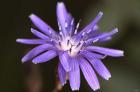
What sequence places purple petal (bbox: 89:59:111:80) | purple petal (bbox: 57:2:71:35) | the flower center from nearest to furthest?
purple petal (bbox: 89:59:111:80), the flower center, purple petal (bbox: 57:2:71:35)

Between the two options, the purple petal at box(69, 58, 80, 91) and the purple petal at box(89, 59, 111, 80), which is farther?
the purple petal at box(89, 59, 111, 80)

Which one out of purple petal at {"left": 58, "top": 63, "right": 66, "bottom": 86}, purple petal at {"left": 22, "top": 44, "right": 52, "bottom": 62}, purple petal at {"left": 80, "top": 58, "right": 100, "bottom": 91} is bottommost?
purple petal at {"left": 80, "top": 58, "right": 100, "bottom": 91}

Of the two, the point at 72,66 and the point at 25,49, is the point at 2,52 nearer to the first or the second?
the point at 25,49

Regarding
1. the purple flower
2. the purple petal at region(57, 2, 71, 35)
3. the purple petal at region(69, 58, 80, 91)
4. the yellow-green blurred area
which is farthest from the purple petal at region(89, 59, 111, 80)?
the yellow-green blurred area

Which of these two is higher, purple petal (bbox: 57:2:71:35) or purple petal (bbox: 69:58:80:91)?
purple petal (bbox: 57:2:71:35)

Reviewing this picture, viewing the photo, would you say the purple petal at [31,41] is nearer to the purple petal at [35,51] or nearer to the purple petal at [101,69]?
the purple petal at [35,51]

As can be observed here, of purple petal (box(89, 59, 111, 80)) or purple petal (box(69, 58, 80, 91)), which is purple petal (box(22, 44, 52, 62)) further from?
purple petal (box(89, 59, 111, 80))

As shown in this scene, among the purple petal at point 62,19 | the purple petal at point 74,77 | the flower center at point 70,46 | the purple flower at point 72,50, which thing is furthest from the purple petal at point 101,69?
the purple petal at point 62,19

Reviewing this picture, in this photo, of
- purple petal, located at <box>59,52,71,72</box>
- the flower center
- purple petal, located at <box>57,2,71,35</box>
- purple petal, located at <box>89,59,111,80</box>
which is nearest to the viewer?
purple petal, located at <box>59,52,71,72</box>
